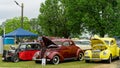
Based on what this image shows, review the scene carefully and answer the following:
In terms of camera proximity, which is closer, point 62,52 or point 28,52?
point 62,52

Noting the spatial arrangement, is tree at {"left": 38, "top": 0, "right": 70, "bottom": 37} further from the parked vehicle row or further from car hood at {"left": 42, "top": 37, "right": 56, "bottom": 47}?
car hood at {"left": 42, "top": 37, "right": 56, "bottom": 47}

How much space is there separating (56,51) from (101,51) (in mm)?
3068

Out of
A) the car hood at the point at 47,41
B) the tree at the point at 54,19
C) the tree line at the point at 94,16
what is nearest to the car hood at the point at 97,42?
the car hood at the point at 47,41

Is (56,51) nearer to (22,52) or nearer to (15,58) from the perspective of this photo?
(22,52)

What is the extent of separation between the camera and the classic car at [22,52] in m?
27.2

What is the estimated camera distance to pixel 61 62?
2597cm

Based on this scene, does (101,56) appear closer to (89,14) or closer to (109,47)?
(109,47)

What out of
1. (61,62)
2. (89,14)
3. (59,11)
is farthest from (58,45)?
(59,11)

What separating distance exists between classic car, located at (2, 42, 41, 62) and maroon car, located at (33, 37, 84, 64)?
228 cm

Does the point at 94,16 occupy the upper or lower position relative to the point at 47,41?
upper

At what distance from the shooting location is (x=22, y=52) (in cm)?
2762

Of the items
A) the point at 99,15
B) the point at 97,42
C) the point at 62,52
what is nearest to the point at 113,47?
the point at 97,42

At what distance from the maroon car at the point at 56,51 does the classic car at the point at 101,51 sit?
1.39 metres

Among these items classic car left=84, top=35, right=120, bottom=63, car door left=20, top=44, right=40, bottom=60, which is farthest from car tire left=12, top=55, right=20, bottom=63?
classic car left=84, top=35, right=120, bottom=63
